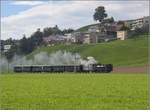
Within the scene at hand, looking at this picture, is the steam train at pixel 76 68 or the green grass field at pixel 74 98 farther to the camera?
the steam train at pixel 76 68

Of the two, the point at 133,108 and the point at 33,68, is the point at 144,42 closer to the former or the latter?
the point at 33,68

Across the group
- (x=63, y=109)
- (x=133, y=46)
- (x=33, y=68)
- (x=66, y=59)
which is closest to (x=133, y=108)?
(x=63, y=109)

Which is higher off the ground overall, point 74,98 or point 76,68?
point 76,68

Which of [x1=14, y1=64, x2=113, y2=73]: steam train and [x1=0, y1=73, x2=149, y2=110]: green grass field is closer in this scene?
[x1=0, y1=73, x2=149, y2=110]: green grass field

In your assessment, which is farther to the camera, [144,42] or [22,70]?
[144,42]

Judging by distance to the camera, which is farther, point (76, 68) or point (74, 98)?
point (76, 68)

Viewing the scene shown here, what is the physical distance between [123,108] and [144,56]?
15075 centimetres

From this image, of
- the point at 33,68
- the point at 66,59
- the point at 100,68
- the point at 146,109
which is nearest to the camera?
the point at 146,109

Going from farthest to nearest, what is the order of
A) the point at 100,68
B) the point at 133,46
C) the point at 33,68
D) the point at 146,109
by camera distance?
1. the point at 133,46
2. the point at 33,68
3. the point at 100,68
4. the point at 146,109

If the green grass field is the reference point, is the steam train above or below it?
above

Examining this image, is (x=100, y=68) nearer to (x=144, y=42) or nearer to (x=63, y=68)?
(x=63, y=68)

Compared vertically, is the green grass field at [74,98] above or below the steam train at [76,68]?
below

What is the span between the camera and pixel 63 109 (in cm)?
1670

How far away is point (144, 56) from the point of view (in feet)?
547
